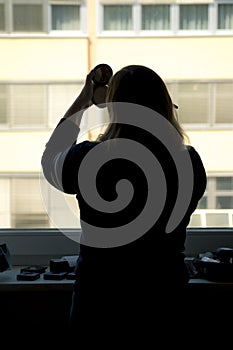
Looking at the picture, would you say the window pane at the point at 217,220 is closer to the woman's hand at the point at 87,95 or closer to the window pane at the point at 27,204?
the window pane at the point at 27,204

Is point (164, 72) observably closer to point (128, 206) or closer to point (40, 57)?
point (40, 57)

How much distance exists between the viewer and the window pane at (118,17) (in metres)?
1.80

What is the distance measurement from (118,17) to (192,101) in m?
0.37

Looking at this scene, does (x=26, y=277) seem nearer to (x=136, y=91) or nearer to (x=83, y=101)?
(x=83, y=101)

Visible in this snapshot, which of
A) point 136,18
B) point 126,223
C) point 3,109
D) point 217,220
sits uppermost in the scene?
point 136,18

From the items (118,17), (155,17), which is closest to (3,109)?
(118,17)

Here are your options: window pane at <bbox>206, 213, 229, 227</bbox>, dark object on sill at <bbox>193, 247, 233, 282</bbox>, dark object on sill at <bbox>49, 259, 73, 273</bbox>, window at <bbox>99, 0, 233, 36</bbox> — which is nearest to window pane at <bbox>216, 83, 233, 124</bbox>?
window at <bbox>99, 0, 233, 36</bbox>

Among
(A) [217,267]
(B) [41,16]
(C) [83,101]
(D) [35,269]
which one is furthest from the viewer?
(B) [41,16]

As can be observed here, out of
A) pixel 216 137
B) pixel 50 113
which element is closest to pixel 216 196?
pixel 216 137

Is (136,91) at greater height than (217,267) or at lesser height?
greater

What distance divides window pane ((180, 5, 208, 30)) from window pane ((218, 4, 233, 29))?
1.9 inches

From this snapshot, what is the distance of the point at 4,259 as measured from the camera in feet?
5.41

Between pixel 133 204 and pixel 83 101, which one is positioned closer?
pixel 133 204

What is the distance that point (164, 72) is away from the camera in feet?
5.95
